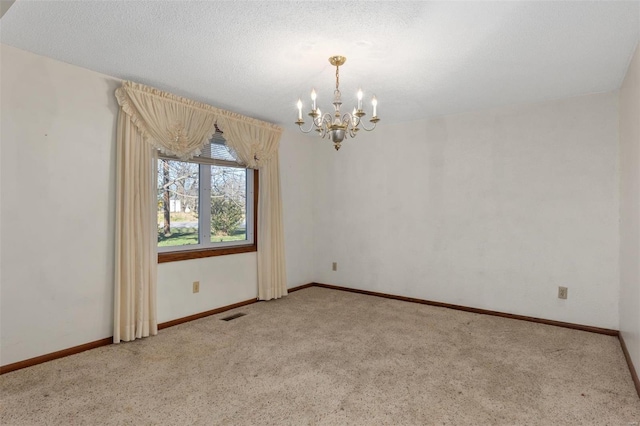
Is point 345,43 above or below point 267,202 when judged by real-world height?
above

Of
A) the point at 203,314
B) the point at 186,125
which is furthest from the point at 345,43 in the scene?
the point at 203,314

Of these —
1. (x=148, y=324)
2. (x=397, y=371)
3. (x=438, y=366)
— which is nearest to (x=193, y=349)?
(x=148, y=324)

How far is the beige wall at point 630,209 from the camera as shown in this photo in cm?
231

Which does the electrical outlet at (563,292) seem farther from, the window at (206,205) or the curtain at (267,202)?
the window at (206,205)

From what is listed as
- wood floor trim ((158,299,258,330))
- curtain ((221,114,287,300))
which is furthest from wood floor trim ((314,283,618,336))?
wood floor trim ((158,299,258,330))

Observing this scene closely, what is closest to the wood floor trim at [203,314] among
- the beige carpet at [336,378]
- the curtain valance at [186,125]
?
the beige carpet at [336,378]

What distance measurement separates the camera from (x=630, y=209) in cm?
262

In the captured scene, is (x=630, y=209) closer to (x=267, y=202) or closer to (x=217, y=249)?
(x=267, y=202)

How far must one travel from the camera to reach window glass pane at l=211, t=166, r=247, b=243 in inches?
158

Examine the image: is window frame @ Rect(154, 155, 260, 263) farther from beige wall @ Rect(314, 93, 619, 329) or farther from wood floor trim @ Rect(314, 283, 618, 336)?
wood floor trim @ Rect(314, 283, 618, 336)

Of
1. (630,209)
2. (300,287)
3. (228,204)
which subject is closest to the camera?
(630,209)

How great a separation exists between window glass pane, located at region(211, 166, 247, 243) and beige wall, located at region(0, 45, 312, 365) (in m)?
1.17

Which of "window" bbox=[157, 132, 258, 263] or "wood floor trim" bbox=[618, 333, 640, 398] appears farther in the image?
"window" bbox=[157, 132, 258, 263]

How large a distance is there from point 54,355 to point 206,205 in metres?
1.86
